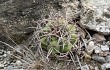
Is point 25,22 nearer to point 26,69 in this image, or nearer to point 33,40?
point 33,40

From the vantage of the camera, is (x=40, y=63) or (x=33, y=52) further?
(x=33, y=52)

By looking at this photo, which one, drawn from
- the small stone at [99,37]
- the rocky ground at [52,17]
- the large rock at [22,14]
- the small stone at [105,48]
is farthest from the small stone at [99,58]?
the large rock at [22,14]

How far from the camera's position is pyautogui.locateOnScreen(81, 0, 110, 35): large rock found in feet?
9.31

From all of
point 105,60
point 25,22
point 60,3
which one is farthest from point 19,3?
point 105,60

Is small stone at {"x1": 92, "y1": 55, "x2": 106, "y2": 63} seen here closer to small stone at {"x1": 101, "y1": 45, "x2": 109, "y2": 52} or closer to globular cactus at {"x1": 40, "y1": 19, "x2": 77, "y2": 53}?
small stone at {"x1": 101, "y1": 45, "x2": 109, "y2": 52}

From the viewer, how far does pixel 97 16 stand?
2914mm

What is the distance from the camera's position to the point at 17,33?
287 centimetres

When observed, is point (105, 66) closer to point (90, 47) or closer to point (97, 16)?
point (90, 47)

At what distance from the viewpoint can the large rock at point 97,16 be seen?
284 cm

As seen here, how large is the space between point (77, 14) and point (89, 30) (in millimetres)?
210

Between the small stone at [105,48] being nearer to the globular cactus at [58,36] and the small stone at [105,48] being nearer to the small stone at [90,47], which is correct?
the small stone at [90,47]

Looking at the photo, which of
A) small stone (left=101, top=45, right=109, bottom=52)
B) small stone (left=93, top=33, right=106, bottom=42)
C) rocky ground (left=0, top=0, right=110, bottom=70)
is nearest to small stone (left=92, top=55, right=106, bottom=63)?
rocky ground (left=0, top=0, right=110, bottom=70)

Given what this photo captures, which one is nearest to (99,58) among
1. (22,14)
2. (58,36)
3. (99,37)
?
(99,37)

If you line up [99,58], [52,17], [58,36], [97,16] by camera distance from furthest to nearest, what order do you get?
[97,16], [52,17], [99,58], [58,36]
